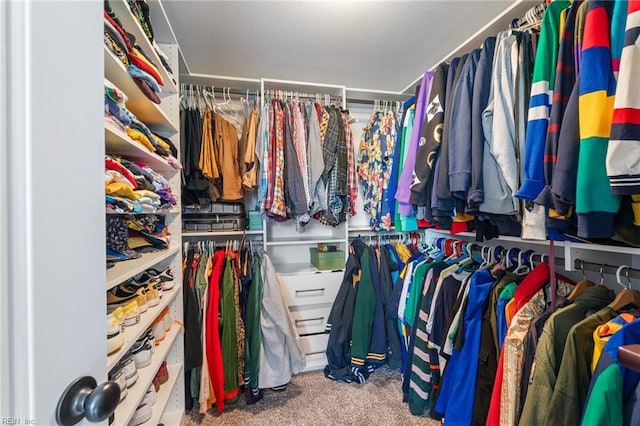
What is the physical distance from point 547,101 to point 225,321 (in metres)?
1.73

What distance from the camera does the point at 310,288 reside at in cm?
178

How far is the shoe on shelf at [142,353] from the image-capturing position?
965 mm

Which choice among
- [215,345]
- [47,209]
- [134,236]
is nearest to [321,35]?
[134,236]

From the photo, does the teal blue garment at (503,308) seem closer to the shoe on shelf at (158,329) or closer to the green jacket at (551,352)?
the green jacket at (551,352)

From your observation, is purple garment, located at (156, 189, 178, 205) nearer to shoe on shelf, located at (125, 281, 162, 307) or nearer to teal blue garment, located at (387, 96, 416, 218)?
shoe on shelf, located at (125, 281, 162, 307)

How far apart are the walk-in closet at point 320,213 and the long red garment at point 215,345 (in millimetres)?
13

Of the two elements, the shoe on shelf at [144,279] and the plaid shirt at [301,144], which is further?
the plaid shirt at [301,144]

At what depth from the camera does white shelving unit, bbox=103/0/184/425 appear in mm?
751

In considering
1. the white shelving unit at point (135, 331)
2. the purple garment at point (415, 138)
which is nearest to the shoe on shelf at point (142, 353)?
the white shelving unit at point (135, 331)

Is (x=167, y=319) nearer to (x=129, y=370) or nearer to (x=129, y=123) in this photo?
(x=129, y=370)

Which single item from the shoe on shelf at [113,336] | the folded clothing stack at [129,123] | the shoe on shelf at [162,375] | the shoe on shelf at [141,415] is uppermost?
the folded clothing stack at [129,123]

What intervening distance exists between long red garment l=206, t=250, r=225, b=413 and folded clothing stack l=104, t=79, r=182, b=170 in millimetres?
718

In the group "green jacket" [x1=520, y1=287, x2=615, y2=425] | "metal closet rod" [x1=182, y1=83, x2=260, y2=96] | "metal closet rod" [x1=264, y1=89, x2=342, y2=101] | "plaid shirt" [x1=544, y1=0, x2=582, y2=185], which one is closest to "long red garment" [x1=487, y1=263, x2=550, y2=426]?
"green jacket" [x1=520, y1=287, x2=615, y2=425]

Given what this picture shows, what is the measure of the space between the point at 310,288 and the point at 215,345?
0.66m
